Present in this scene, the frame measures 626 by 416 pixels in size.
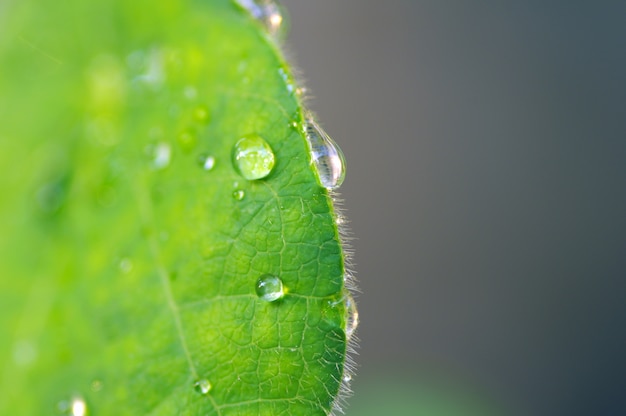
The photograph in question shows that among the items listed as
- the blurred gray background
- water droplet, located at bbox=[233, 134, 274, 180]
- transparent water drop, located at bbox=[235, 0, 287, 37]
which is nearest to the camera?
water droplet, located at bbox=[233, 134, 274, 180]

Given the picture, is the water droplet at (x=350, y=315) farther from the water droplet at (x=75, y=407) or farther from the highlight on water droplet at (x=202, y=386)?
the water droplet at (x=75, y=407)

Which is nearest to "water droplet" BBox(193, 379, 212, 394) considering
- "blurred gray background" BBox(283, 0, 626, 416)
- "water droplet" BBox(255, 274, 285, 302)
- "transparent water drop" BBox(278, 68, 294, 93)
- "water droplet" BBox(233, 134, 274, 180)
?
"water droplet" BBox(255, 274, 285, 302)

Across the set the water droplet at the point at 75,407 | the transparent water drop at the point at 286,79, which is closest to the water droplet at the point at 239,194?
the transparent water drop at the point at 286,79

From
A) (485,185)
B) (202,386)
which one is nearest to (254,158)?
(202,386)

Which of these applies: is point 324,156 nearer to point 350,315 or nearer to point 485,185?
point 350,315

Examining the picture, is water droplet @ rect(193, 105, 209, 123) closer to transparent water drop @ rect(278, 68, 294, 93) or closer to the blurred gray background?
transparent water drop @ rect(278, 68, 294, 93)

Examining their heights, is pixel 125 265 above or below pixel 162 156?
below
